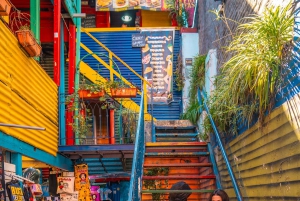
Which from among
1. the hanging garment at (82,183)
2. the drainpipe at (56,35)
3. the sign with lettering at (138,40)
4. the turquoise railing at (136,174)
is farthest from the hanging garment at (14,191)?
the sign with lettering at (138,40)

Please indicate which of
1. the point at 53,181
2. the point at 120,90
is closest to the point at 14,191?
the point at 53,181

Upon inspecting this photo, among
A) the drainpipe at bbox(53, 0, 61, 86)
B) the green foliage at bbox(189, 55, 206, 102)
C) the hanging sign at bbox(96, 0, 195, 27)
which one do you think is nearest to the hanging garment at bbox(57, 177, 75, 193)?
the drainpipe at bbox(53, 0, 61, 86)

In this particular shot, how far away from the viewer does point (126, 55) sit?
52.6ft

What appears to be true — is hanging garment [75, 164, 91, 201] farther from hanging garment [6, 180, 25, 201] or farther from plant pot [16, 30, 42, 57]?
hanging garment [6, 180, 25, 201]

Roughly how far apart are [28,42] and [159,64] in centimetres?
862

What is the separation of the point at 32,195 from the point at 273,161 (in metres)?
4.10

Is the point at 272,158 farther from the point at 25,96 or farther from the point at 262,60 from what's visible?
the point at 25,96

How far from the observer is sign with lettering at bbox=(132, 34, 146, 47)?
1596 centimetres

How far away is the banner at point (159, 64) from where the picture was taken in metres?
15.6

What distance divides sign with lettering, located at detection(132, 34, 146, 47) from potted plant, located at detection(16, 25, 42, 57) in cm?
825

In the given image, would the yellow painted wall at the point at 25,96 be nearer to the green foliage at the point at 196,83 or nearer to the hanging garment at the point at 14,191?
the hanging garment at the point at 14,191

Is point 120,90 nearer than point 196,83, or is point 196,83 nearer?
point 120,90

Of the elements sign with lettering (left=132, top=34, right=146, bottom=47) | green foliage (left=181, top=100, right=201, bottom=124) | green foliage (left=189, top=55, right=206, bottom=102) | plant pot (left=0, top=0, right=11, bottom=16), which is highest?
sign with lettering (left=132, top=34, right=146, bottom=47)

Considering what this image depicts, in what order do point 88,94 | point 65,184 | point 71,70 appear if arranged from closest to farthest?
point 65,184
point 88,94
point 71,70
